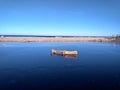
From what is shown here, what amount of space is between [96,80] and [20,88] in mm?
9299

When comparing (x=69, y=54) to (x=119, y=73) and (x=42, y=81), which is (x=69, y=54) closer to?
(x=119, y=73)

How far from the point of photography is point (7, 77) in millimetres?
25312

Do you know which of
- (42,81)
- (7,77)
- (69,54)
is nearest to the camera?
(42,81)

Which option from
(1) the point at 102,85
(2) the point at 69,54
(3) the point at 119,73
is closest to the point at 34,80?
(1) the point at 102,85

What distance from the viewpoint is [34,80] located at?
79.0 ft

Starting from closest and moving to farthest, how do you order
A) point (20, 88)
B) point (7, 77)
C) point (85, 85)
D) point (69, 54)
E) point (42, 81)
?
point (20, 88) → point (85, 85) → point (42, 81) → point (7, 77) → point (69, 54)

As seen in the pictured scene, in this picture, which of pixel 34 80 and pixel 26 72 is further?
pixel 26 72

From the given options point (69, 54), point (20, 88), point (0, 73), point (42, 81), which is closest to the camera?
point (20, 88)

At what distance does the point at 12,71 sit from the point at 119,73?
1545cm

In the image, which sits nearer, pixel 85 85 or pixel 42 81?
pixel 85 85

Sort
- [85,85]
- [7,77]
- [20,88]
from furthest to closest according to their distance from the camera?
[7,77], [85,85], [20,88]

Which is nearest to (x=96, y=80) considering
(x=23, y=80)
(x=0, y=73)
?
(x=23, y=80)

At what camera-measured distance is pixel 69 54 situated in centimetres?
5109

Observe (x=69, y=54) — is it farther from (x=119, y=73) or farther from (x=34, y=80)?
(x=34, y=80)
